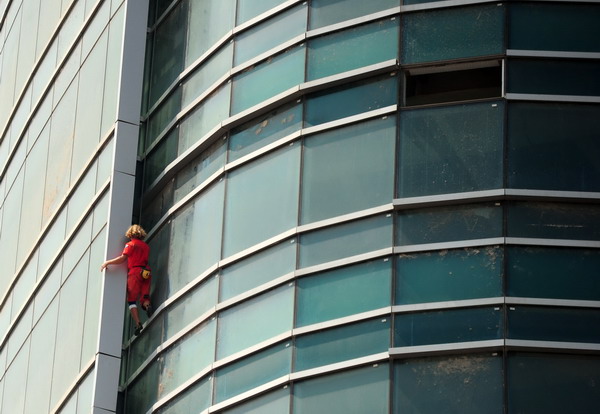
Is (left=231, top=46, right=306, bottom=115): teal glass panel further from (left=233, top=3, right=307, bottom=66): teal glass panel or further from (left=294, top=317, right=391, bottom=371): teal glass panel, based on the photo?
(left=294, top=317, right=391, bottom=371): teal glass panel

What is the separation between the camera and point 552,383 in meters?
31.6

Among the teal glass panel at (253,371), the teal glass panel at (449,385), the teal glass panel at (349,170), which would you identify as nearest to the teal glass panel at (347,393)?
the teal glass panel at (449,385)

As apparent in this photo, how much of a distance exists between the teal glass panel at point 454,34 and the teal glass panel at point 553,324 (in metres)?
4.49

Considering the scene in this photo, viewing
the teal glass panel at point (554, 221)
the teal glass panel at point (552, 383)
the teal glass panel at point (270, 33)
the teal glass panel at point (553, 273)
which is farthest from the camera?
the teal glass panel at point (270, 33)

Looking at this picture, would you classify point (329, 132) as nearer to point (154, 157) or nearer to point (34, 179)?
point (154, 157)

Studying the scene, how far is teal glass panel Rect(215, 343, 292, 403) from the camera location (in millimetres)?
33438

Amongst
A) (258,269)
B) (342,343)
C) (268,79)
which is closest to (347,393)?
(342,343)

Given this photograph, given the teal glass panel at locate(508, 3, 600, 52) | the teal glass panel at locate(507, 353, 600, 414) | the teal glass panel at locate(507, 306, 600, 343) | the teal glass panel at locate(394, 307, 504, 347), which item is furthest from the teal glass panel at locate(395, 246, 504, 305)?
the teal glass panel at locate(508, 3, 600, 52)

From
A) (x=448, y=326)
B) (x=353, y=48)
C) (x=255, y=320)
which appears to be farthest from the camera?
(x=353, y=48)

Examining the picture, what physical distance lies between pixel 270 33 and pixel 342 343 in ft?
20.7

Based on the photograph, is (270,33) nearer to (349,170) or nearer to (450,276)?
(349,170)

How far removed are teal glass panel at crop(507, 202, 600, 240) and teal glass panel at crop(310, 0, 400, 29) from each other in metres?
4.35

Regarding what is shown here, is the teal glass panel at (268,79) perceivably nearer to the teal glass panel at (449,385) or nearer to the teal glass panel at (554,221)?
the teal glass panel at (554,221)

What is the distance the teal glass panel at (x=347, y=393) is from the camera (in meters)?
32.1
